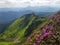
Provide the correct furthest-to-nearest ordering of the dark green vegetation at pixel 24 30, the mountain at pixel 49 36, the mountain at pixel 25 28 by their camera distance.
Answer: the mountain at pixel 25 28, the dark green vegetation at pixel 24 30, the mountain at pixel 49 36

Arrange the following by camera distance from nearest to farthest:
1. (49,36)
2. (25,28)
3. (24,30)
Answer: (49,36) < (24,30) < (25,28)

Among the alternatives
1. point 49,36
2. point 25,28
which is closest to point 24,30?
point 25,28

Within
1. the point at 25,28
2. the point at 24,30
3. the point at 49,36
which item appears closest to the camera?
the point at 49,36

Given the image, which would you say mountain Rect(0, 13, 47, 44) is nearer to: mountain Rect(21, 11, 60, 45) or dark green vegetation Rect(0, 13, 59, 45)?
dark green vegetation Rect(0, 13, 59, 45)

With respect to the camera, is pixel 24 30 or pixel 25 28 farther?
pixel 25 28

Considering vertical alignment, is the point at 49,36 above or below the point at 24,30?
below

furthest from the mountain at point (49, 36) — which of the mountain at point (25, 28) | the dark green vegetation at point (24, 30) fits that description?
the mountain at point (25, 28)

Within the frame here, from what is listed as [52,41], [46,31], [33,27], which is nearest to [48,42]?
[52,41]

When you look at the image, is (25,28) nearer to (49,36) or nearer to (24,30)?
(24,30)

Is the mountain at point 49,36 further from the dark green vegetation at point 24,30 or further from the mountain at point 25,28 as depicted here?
the mountain at point 25,28

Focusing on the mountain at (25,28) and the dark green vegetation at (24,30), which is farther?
the mountain at (25,28)

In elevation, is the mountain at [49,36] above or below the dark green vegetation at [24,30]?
below
